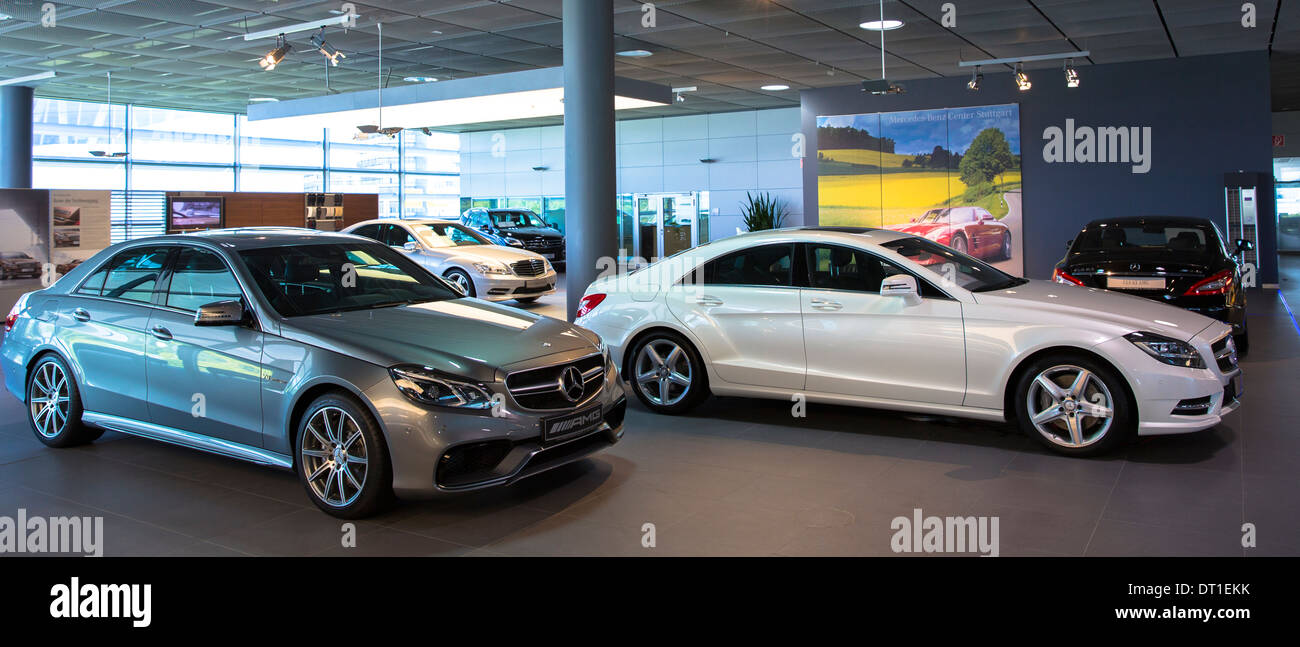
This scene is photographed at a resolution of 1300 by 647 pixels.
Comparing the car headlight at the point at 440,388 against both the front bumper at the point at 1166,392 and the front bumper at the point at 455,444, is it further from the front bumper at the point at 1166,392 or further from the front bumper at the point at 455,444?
the front bumper at the point at 1166,392

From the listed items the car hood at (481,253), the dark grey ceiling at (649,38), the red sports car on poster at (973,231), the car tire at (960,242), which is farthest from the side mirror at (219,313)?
the car tire at (960,242)

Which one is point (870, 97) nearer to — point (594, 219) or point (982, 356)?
point (594, 219)

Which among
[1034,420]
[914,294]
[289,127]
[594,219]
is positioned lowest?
[1034,420]

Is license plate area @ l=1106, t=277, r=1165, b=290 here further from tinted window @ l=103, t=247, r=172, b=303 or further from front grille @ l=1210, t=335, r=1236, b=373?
tinted window @ l=103, t=247, r=172, b=303

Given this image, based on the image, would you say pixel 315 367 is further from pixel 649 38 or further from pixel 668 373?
pixel 649 38

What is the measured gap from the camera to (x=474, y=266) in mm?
13883

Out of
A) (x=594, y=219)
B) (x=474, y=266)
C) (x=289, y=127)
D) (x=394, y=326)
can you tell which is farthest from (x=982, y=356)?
(x=289, y=127)

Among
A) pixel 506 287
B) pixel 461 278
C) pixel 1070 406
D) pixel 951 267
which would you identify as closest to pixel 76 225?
pixel 461 278

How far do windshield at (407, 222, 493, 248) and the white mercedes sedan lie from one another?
8.19 metres

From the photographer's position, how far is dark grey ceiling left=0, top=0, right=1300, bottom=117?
38.6 feet

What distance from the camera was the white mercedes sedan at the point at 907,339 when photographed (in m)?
5.08

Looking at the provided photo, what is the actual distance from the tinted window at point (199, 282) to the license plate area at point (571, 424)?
5.96 ft

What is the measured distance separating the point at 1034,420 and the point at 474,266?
994cm

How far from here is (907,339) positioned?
5.59 m
